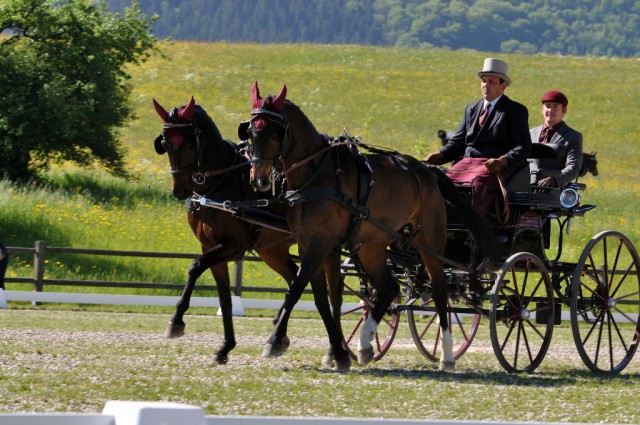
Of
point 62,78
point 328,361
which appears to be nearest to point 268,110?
point 328,361

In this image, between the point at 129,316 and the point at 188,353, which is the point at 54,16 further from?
the point at 188,353

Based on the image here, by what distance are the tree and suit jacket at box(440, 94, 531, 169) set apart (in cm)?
1748

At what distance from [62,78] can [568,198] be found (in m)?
19.4

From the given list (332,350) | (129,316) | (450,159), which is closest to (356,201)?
(332,350)

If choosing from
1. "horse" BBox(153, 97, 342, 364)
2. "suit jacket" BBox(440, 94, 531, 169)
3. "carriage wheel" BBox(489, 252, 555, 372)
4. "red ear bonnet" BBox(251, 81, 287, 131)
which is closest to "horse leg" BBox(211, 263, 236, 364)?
"horse" BBox(153, 97, 342, 364)

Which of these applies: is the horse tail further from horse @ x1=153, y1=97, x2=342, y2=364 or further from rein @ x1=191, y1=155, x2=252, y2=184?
rein @ x1=191, y1=155, x2=252, y2=184

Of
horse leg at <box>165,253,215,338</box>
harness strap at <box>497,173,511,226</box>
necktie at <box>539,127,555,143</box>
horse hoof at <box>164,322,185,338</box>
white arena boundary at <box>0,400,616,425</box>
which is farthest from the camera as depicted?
necktie at <box>539,127,555,143</box>

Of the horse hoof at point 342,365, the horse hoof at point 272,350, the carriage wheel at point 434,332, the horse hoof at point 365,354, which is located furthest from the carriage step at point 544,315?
the horse hoof at point 272,350

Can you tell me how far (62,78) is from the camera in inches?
1136

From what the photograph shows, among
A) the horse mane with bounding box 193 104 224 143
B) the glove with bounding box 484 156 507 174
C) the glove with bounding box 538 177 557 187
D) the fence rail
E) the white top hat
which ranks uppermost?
the white top hat

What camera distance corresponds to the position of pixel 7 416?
4.92m

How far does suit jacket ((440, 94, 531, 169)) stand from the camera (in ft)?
38.1

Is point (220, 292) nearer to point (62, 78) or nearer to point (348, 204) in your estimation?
point (348, 204)

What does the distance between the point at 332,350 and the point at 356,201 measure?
142cm
